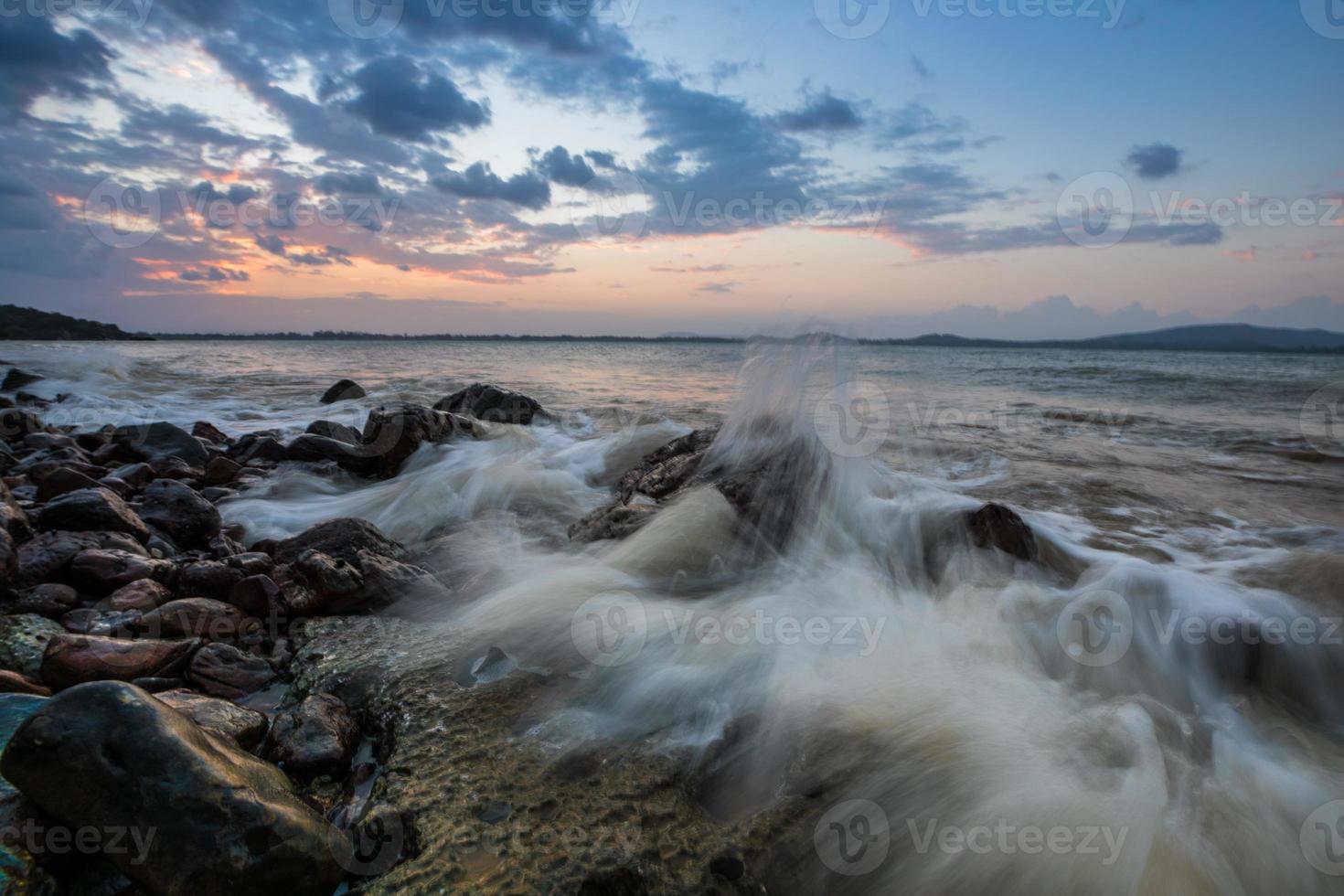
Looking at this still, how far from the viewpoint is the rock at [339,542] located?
3.92 metres

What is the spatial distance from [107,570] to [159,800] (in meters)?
2.83

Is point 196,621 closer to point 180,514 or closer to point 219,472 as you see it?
point 180,514

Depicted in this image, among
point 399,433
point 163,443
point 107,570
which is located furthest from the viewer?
point 163,443

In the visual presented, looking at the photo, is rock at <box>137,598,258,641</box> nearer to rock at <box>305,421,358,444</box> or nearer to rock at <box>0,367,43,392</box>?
rock at <box>305,421,358,444</box>

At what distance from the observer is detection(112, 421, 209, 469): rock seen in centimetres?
748

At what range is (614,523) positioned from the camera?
4.62 metres

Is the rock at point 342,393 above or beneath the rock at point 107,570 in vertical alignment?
above

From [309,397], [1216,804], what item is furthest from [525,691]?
[309,397]

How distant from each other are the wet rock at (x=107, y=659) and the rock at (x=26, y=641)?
15 centimetres

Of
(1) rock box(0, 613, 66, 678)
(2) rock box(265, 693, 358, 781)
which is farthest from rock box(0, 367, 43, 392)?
(2) rock box(265, 693, 358, 781)

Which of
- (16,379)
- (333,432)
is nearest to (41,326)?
(16,379)

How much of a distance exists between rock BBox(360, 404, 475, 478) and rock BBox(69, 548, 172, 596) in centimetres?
352

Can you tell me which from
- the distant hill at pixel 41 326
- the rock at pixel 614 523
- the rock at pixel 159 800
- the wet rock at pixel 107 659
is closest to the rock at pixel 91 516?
the wet rock at pixel 107 659

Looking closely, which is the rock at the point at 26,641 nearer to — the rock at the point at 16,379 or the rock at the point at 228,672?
the rock at the point at 228,672
